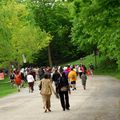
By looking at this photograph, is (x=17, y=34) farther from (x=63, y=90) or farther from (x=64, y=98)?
(x=63, y=90)

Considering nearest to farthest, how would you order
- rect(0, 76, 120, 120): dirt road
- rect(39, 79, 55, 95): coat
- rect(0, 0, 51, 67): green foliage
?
rect(0, 76, 120, 120): dirt road, rect(39, 79, 55, 95): coat, rect(0, 0, 51, 67): green foliage

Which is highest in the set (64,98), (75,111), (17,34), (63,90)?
(17,34)

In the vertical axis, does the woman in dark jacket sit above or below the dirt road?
above

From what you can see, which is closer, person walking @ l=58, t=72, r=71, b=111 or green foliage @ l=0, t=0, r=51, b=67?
person walking @ l=58, t=72, r=71, b=111

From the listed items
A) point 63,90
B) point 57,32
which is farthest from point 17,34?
point 63,90

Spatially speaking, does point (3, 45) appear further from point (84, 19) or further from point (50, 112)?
point (50, 112)

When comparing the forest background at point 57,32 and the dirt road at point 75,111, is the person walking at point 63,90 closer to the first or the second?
the dirt road at point 75,111

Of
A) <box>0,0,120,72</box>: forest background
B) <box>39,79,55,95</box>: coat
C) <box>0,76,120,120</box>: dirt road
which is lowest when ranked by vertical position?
<box>0,76,120,120</box>: dirt road

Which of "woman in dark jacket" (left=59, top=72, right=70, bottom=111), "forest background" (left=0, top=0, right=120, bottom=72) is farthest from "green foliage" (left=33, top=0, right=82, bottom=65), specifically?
"woman in dark jacket" (left=59, top=72, right=70, bottom=111)

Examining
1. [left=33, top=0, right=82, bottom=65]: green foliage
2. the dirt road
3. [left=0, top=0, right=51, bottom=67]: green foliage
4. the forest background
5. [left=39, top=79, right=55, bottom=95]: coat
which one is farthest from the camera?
[left=33, top=0, right=82, bottom=65]: green foliage

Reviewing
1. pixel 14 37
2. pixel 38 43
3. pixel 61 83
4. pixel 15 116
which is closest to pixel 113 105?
pixel 61 83

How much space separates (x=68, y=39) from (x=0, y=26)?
31216 mm

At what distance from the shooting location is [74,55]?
94062mm

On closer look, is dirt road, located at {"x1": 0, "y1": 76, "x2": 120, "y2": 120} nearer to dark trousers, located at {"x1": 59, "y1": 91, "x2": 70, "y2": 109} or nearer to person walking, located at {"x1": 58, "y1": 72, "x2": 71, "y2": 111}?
dark trousers, located at {"x1": 59, "y1": 91, "x2": 70, "y2": 109}
